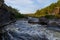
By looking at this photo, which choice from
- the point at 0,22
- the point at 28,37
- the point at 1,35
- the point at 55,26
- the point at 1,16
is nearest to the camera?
the point at 1,35

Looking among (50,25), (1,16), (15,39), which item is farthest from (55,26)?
(15,39)

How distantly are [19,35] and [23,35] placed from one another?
1.64 feet

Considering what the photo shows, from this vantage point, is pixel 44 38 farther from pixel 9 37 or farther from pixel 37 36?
pixel 9 37

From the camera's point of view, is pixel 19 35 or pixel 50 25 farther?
pixel 50 25

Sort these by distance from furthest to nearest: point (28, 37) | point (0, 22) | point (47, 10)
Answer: point (47, 10)
point (0, 22)
point (28, 37)

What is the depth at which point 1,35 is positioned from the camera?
16.3 meters

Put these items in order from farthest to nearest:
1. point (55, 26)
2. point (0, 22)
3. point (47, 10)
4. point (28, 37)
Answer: point (47, 10)
point (55, 26)
point (0, 22)
point (28, 37)

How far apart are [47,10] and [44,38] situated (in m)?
77.3

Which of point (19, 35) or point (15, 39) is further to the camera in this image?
point (19, 35)

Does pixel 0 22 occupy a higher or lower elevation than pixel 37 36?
higher

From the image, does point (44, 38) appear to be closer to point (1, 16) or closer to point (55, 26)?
point (1, 16)

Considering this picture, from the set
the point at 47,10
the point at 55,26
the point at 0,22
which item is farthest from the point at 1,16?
the point at 47,10

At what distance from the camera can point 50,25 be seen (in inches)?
1289

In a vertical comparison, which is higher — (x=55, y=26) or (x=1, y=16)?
(x=1, y=16)
